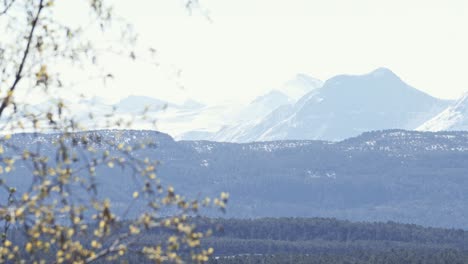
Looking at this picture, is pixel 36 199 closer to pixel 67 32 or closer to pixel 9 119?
pixel 9 119

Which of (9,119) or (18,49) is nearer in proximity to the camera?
(9,119)

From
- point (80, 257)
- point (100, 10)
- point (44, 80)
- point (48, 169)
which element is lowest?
point (80, 257)

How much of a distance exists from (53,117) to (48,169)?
4.52 feet

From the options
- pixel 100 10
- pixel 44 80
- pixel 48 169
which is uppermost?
pixel 100 10

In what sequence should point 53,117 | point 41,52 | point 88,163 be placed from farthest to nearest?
point 41,52 → point 53,117 → point 88,163

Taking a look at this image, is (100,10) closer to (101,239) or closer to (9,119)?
(9,119)

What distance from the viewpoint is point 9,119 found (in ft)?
81.3

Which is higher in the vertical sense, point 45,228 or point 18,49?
point 18,49

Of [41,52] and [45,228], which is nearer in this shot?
[45,228]

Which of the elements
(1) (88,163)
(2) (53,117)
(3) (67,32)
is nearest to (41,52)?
(3) (67,32)

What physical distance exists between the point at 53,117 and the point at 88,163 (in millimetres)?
2010

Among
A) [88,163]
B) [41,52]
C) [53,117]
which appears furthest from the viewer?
[41,52]

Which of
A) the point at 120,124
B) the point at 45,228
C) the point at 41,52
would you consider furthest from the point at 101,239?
the point at 41,52

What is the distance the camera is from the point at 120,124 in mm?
25062
